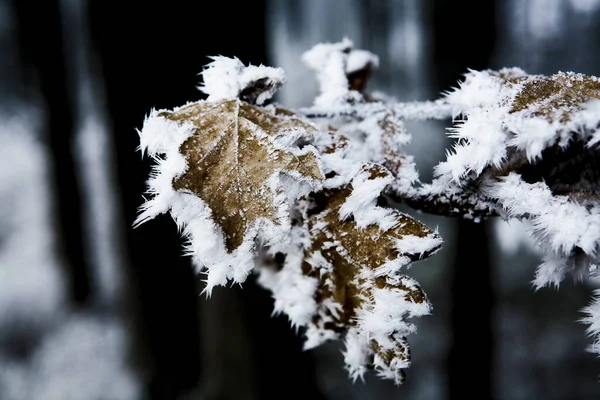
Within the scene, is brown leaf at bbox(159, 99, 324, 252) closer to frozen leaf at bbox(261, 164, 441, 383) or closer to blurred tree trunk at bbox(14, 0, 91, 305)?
frozen leaf at bbox(261, 164, 441, 383)

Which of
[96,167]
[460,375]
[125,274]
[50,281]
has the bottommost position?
[460,375]

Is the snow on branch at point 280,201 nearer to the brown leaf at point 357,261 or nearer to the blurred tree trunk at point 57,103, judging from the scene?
the brown leaf at point 357,261

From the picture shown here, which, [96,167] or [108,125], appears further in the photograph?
[96,167]

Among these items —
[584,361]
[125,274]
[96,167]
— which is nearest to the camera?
[125,274]

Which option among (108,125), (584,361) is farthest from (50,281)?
(584,361)

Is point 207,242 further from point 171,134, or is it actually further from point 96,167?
point 96,167

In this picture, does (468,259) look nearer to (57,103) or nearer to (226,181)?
(57,103)

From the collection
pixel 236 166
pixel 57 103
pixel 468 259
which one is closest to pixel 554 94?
pixel 236 166
